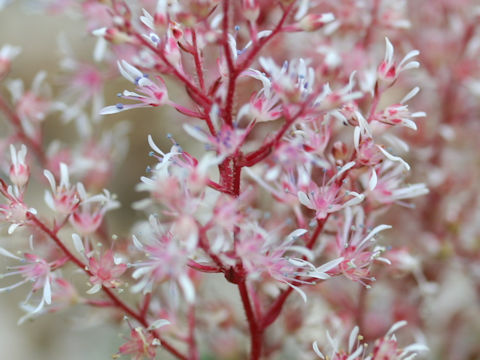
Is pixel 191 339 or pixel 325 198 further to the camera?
pixel 191 339

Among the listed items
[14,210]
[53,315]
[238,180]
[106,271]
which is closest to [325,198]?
[238,180]

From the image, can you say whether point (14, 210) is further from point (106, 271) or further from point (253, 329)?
point (253, 329)

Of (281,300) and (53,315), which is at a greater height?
(281,300)

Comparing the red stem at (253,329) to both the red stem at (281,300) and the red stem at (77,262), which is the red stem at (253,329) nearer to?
the red stem at (281,300)

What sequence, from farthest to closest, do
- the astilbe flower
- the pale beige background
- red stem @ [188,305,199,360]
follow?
the pale beige background, red stem @ [188,305,199,360], the astilbe flower

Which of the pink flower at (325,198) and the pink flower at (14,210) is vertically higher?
the pink flower at (325,198)

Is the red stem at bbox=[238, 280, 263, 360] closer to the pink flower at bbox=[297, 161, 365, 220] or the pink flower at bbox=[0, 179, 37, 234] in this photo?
the pink flower at bbox=[297, 161, 365, 220]

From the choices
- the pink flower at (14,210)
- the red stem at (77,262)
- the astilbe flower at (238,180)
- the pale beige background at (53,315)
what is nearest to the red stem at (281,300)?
the astilbe flower at (238,180)

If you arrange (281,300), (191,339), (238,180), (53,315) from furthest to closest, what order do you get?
1. (53,315)
2. (191,339)
3. (281,300)
4. (238,180)

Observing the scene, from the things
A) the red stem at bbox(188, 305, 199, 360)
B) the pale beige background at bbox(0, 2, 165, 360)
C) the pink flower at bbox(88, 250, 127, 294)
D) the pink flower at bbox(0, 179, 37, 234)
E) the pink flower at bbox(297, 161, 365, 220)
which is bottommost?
the pale beige background at bbox(0, 2, 165, 360)

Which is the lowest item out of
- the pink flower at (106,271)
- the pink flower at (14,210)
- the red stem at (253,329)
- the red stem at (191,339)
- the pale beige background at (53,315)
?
the pale beige background at (53,315)

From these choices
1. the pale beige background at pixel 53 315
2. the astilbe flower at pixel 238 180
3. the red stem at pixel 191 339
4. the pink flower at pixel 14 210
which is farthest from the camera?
the pale beige background at pixel 53 315

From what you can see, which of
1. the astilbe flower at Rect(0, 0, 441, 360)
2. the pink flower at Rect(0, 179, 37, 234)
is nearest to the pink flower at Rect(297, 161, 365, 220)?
the astilbe flower at Rect(0, 0, 441, 360)
